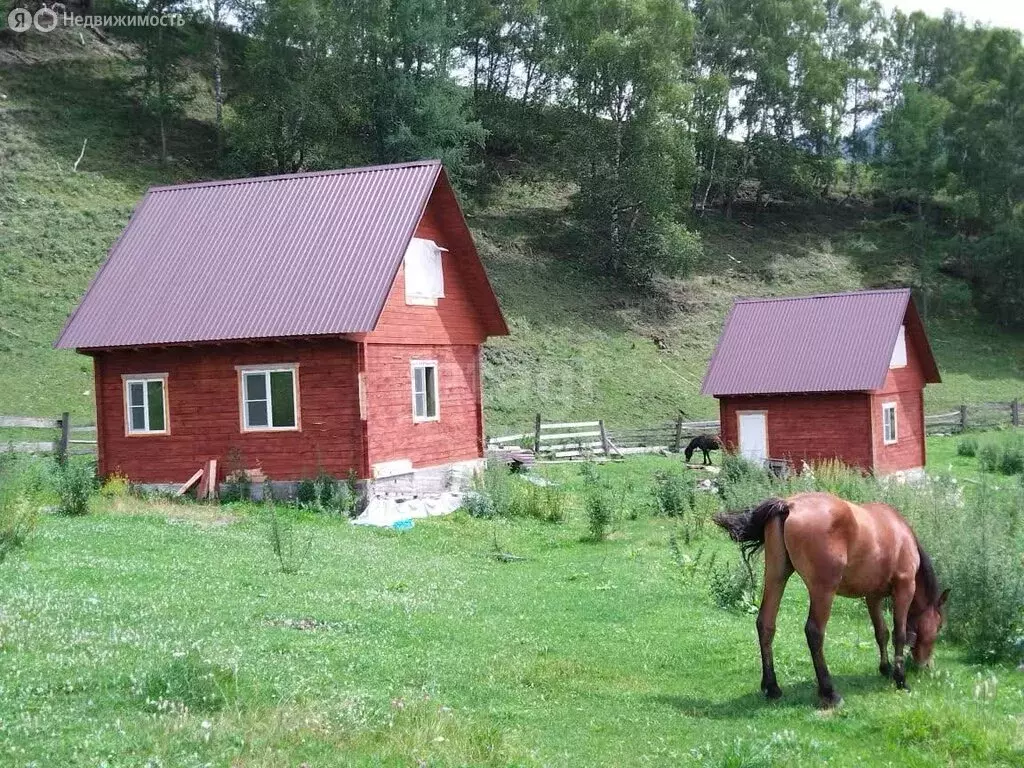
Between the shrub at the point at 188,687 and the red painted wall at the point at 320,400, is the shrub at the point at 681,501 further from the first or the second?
the shrub at the point at 188,687

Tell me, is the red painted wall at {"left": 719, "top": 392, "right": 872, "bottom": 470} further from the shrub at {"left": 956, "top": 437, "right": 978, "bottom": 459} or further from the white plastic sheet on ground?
the white plastic sheet on ground

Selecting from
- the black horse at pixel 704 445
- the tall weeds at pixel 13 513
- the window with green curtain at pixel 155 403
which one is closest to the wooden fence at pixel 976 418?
the black horse at pixel 704 445

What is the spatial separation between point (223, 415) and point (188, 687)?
1724cm

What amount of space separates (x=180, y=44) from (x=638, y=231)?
25.4 metres

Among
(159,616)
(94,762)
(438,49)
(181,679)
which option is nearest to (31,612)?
(159,616)

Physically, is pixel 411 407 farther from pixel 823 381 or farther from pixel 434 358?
pixel 823 381

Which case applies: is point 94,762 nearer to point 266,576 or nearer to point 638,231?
point 266,576

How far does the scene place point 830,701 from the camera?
9.07m

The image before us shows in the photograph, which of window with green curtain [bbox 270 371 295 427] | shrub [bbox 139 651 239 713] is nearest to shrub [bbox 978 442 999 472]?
Answer: window with green curtain [bbox 270 371 295 427]

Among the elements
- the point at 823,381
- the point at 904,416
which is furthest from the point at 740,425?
the point at 904,416

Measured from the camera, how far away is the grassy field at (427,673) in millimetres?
7449

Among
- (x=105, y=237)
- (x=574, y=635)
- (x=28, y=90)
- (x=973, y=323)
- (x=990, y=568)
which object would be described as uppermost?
(x=28, y=90)

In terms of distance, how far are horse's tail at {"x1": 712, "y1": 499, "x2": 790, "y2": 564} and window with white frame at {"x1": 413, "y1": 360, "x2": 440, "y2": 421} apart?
1670cm

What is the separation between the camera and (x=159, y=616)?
1119cm
